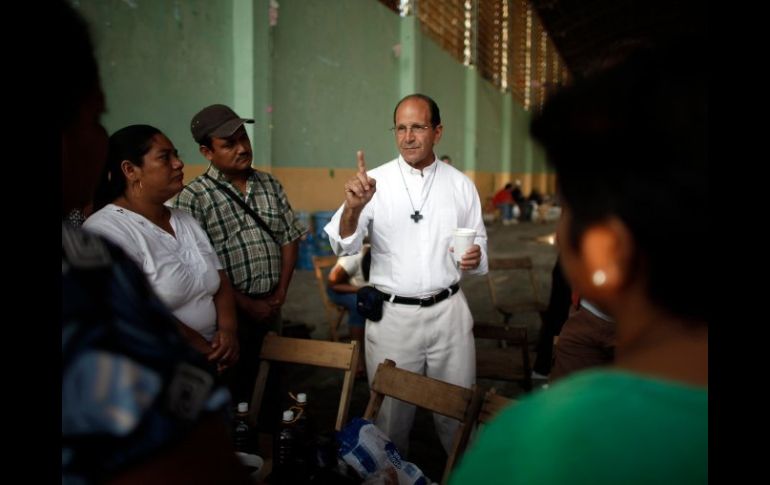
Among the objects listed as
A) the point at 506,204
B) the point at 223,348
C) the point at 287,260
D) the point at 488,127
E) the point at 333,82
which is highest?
the point at 488,127

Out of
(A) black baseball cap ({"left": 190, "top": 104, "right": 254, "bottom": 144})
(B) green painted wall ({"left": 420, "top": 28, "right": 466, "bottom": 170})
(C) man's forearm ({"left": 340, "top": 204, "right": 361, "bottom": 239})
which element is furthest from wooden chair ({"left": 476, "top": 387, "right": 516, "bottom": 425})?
(B) green painted wall ({"left": 420, "top": 28, "right": 466, "bottom": 170})

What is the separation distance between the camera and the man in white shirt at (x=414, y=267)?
8.75 feet

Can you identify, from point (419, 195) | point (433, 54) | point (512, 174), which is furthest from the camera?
point (512, 174)

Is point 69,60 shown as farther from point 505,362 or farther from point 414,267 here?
point 505,362

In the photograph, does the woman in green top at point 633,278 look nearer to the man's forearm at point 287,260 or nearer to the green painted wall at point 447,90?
the man's forearm at point 287,260

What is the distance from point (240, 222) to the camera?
9.69 ft

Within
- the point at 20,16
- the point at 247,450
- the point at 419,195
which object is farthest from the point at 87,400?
the point at 419,195

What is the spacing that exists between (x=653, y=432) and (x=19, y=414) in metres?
0.82

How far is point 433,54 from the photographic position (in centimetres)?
1270

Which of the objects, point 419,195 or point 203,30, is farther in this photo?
point 203,30

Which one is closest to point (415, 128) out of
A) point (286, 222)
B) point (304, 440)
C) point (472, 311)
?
point (286, 222)

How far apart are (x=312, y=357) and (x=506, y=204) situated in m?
15.0

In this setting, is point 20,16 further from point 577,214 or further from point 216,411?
point 577,214

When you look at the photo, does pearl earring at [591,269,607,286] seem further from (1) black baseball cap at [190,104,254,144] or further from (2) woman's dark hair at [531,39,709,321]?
(1) black baseball cap at [190,104,254,144]
